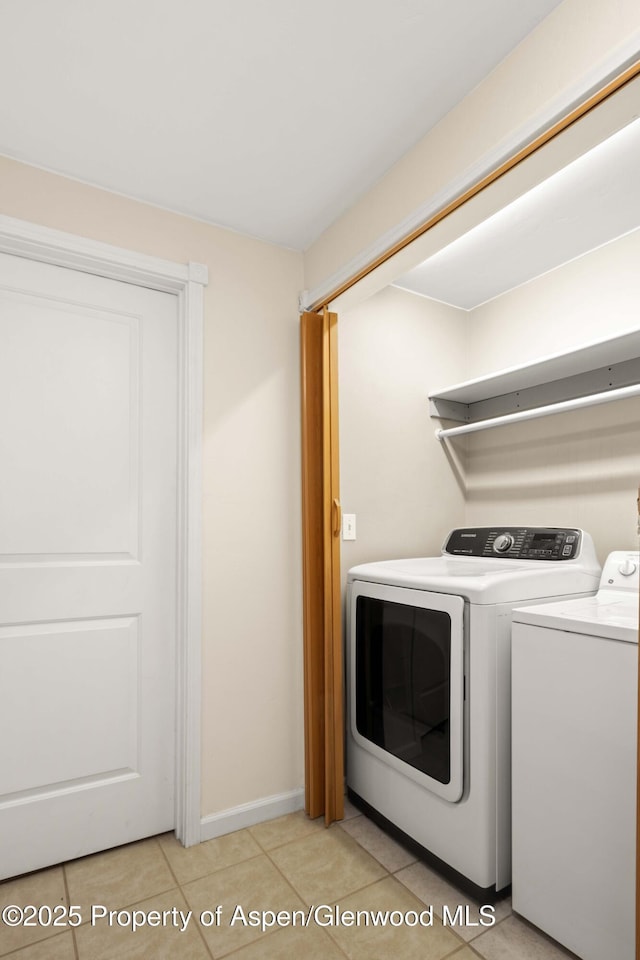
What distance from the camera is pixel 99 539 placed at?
1.89 meters

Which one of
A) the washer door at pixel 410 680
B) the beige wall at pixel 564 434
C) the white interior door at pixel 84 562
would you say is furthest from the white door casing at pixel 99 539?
the beige wall at pixel 564 434

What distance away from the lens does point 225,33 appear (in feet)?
4.25

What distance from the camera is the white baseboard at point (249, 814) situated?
193 centimetres

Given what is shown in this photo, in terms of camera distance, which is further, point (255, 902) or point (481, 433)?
point (481, 433)

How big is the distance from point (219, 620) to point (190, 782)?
58cm

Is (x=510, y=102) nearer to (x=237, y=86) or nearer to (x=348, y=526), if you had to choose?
(x=237, y=86)

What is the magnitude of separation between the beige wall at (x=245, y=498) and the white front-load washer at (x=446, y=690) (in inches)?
12.2

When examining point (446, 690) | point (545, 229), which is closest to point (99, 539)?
point (446, 690)

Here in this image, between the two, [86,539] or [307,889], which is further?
[86,539]

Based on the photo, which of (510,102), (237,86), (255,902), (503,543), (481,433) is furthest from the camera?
(481,433)

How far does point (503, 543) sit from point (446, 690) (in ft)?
2.73

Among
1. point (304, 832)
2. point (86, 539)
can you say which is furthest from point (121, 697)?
point (304, 832)

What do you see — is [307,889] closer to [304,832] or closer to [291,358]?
[304,832]

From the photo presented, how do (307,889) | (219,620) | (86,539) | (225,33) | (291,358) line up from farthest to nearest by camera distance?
(291,358) < (219,620) < (86,539) < (307,889) < (225,33)
